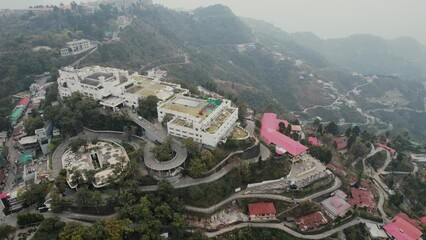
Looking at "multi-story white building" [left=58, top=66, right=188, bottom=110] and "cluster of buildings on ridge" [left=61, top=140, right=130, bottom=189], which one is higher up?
"multi-story white building" [left=58, top=66, right=188, bottom=110]

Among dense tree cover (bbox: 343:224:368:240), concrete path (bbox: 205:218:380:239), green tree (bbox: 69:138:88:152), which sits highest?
green tree (bbox: 69:138:88:152)

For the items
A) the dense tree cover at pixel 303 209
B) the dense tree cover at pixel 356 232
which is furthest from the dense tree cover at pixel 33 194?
the dense tree cover at pixel 356 232

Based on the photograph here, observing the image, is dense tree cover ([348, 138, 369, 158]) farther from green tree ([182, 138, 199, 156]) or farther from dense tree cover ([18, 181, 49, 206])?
dense tree cover ([18, 181, 49, 206])

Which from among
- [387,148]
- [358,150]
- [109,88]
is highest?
[109,88]

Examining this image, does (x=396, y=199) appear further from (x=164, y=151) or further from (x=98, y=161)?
(x=98, y=161)

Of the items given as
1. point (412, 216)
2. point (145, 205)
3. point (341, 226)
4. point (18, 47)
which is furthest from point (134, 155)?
point (18, 47)

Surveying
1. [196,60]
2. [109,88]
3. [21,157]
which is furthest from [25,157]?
[196,60]

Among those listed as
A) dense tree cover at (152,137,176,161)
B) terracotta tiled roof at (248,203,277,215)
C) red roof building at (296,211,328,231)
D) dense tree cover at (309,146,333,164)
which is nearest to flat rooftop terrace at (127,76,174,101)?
dense tree cover at (152,137,176,161)

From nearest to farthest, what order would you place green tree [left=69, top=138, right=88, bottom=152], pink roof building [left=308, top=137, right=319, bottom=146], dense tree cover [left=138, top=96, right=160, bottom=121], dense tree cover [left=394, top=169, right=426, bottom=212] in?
green tree [left=69, top=138, right=88, bottom=152] → dense tree cover [left=138, top=96, right=160, bottom=121] → dense tree cover [left=394, top=169, right=426, bottom=212] → pink roof building [left=308, top=137, right=319, bottom=146]
